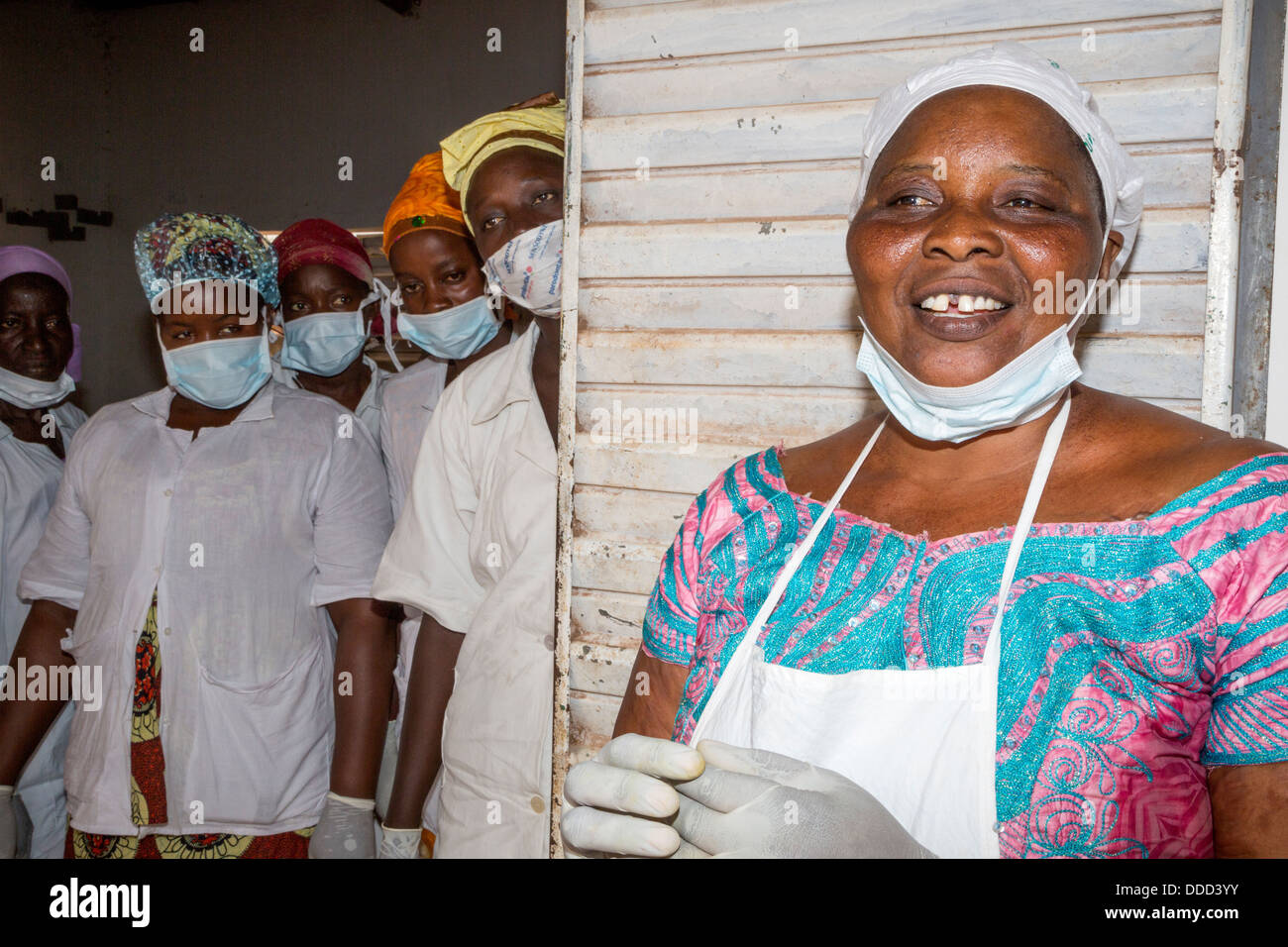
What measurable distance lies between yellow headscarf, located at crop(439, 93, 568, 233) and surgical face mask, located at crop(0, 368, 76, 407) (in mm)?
2269

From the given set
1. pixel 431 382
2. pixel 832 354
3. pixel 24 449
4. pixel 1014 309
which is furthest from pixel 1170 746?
pixel 24 449

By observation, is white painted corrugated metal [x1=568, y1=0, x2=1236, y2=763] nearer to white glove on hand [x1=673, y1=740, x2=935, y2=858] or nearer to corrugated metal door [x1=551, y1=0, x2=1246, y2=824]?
corrugated metal door [x1=551, y1=0, x2=1246, y2=824]

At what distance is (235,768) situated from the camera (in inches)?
109

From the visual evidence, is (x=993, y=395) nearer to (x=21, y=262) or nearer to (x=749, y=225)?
(x=749, y=225)

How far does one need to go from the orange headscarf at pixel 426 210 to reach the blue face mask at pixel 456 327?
0.28m

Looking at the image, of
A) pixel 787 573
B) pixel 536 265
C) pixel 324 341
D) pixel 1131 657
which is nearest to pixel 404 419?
pixel 324 341

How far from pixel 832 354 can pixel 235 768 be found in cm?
204

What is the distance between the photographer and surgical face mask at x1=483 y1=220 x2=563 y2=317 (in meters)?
2.58

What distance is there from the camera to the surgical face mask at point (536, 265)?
258 cm

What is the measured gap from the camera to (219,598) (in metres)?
2.82

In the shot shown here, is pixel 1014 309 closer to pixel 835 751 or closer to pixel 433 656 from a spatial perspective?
pixel 835 751

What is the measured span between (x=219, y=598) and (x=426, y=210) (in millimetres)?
1617

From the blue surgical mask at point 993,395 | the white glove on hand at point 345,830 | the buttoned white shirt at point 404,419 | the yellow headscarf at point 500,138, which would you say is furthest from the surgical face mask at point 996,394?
the buttoned white shirt at point 404,419

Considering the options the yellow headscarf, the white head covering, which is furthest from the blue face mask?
the white head covering
